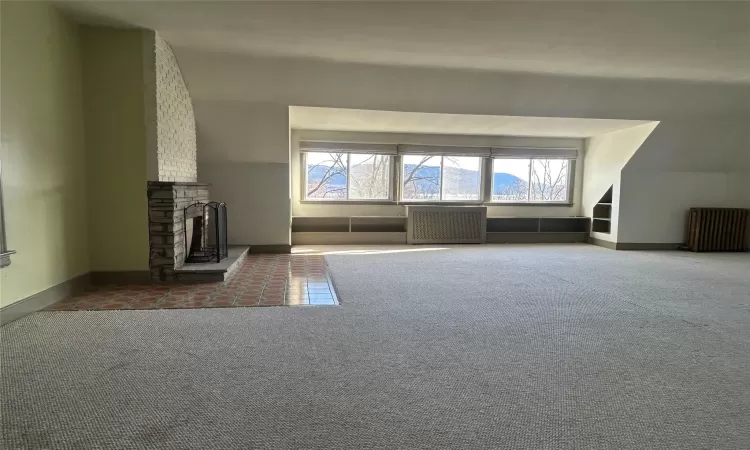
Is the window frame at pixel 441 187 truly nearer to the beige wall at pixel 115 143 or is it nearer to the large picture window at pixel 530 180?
the large picture window at pixel 530 180

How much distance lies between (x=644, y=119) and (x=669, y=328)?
4.71 metres

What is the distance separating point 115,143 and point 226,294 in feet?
6.24

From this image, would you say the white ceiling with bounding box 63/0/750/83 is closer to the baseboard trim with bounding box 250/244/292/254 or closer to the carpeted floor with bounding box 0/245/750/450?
the carpeted floor with bounding box 0/245/750/450

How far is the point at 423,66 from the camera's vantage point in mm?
5047

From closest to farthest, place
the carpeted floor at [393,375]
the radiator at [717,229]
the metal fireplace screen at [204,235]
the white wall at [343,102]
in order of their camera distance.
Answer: the carpeted floor at [393,375] < the metal fireplace screen at [204,235] < the white wall at [343,102] < the radiator at [717,229]

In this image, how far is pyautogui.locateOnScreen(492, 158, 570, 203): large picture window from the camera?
8.34 m

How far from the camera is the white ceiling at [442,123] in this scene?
6.21 meters

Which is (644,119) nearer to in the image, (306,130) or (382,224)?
(382,224)

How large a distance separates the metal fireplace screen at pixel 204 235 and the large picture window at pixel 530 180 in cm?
544

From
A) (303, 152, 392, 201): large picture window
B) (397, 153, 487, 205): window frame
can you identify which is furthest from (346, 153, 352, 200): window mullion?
(397, 153, 487, 205): window frame

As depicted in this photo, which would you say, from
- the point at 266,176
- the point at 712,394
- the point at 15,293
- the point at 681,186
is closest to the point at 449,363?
the point at 712,394

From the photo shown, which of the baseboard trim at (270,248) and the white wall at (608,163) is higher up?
the white wall at (608,163)

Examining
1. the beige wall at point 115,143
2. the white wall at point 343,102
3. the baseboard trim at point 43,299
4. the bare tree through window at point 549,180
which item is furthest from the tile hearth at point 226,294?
the bare tree through window at point 549,180

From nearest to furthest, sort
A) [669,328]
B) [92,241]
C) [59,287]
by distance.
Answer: [669,328] → [59,287] → [92,241]
